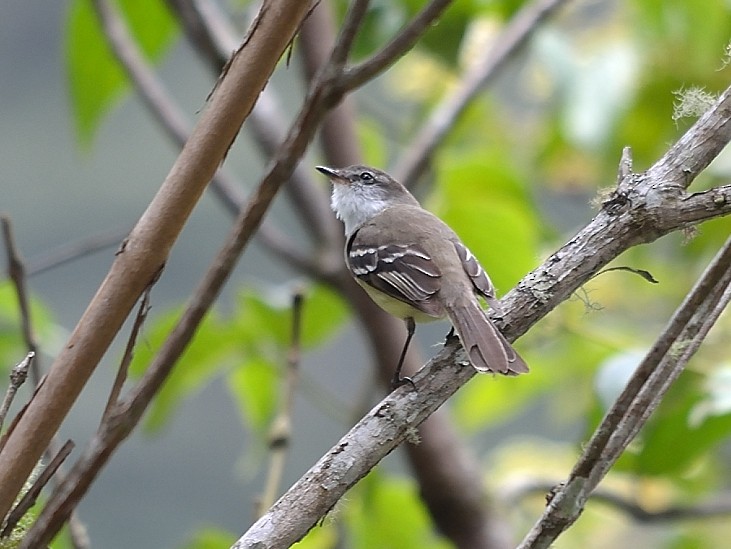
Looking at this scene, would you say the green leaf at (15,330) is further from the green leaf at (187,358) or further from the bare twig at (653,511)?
the bare twig at (653,511)

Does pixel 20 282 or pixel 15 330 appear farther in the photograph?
pixel 15 330

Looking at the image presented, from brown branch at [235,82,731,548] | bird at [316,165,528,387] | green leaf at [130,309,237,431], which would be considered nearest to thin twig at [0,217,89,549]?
brown branch at [235,82,731,548]

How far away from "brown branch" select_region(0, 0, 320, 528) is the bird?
616 mm

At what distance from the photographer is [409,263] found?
6.81 ft

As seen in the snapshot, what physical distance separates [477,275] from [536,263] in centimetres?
12

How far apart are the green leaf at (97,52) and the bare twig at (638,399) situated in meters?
1.75

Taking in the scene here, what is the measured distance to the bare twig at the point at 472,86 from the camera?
2488mm

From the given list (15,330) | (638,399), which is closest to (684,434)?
(638,399)

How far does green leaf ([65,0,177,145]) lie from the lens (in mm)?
2383

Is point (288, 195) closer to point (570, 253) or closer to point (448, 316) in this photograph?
point (448, 316)

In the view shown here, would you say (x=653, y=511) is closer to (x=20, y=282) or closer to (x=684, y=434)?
(x=684, y=434)

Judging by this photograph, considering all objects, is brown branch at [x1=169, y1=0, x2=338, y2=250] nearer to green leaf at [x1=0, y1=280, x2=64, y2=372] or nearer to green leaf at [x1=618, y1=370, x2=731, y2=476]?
green leaf at [x1=0, y1=280, x2=64, y2=372]

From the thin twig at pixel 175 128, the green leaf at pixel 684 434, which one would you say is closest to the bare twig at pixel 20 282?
the green leaf at pixel 684 434

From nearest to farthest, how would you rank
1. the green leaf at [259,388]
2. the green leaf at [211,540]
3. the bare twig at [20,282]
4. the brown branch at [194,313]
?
the brown branch at [194,313], the bare twig at [20,282], the green leaf at [211,540], the green leaf at [259,388]
